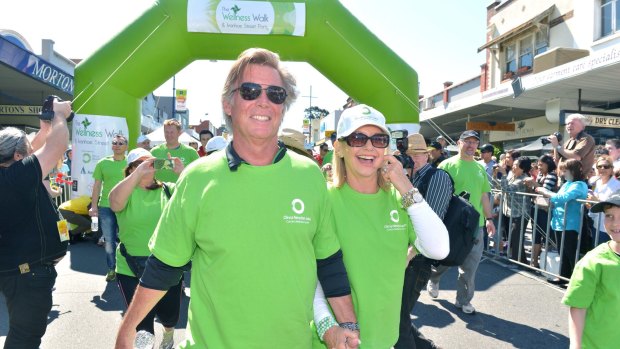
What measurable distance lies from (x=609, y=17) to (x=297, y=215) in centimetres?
1635

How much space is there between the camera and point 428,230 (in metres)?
2.33

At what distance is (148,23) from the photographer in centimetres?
892

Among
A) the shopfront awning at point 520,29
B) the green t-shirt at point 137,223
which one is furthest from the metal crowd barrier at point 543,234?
the shopfront awning at point 520,29

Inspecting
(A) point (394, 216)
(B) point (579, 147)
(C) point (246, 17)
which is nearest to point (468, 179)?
(B) point (579, 147)

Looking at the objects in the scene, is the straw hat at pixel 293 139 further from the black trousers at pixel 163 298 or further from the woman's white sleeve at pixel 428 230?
the woman's white sleeve at pixel 428 230

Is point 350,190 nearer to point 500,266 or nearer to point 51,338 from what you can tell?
point 51,338

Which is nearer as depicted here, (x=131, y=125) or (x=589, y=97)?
(x=131, y=125)

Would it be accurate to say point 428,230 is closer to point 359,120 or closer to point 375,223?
point 375,223

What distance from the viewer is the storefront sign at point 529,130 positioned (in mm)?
17344

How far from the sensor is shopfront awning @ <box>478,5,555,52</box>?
16922mm

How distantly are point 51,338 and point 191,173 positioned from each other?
370 centimetres

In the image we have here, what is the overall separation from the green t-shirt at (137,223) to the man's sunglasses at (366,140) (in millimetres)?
1771

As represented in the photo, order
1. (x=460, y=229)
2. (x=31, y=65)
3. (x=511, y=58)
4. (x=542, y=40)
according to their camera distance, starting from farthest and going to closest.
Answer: (x=511, y=58) → (x=542, y=40) → (x=31, y=65) → (x=460, y=229)

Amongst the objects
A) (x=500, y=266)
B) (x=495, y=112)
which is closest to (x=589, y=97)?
(x=495, y=112)
